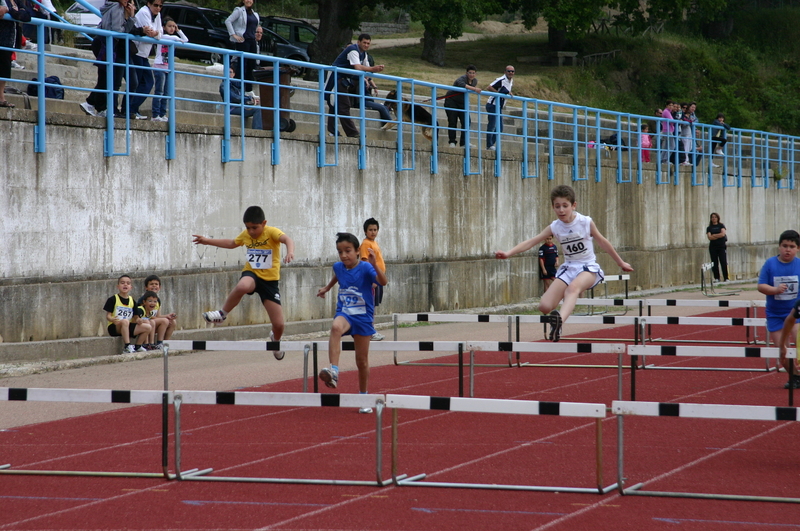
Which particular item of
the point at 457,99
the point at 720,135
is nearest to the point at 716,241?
the point at 720,135

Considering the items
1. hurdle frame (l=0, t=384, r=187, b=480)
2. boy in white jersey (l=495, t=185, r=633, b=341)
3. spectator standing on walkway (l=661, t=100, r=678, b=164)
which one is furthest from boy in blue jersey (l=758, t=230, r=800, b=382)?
spectator standing on walkway (l=661, t=100, r=678, b=164)

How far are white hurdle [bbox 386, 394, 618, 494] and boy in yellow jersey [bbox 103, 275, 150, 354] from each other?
7.58 meters

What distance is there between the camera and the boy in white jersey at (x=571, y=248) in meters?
10.3

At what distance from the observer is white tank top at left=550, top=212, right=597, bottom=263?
10508mm

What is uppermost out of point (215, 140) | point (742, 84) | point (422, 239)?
point (742, 84)

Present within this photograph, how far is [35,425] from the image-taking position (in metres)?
8.80

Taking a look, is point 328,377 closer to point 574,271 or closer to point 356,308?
point 356,308

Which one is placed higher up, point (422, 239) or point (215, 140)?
point (215, 140)

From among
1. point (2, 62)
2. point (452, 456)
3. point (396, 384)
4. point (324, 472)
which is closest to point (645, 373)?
point (396, 384)

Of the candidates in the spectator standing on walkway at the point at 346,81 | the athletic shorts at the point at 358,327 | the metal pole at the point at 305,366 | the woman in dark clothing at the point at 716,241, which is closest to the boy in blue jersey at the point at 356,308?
the athletic shorts at the point at 358,327

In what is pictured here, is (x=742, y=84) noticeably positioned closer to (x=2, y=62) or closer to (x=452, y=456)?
(x=2, y=62)

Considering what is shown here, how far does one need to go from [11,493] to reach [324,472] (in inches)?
78.4

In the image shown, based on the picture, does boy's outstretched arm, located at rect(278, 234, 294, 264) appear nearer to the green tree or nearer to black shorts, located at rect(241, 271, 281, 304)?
black shorts, located at rect(241, 271, 281, 304)

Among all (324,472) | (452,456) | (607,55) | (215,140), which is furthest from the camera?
(607,55)
